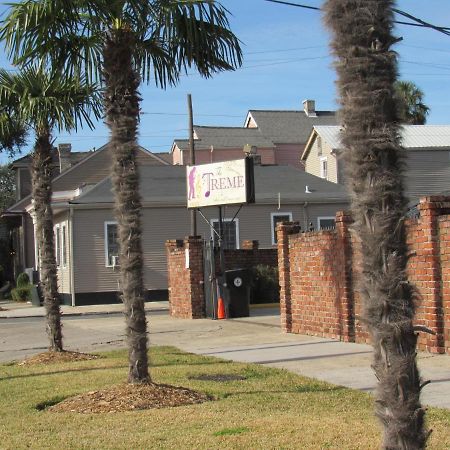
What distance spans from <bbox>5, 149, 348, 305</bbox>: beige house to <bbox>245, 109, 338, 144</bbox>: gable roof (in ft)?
78.2

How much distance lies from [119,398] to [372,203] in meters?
5.52

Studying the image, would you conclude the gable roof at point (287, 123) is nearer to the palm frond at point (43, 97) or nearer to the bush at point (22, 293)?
the bush at point (22, 293)

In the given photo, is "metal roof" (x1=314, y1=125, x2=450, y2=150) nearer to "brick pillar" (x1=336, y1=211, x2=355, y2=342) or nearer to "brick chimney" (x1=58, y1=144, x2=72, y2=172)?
"brick chimney" (x1=58, y1=144, x2=72, y2=172)

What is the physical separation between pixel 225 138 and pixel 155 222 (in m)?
26.7

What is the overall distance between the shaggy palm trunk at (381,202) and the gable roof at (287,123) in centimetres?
5281

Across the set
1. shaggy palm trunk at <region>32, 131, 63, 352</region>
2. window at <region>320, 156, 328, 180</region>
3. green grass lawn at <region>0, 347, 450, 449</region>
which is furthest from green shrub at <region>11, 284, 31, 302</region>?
green grass lawn at <region>0, 347, 450, 449</region>

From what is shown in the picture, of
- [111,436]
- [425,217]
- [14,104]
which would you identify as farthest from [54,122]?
[111,436]

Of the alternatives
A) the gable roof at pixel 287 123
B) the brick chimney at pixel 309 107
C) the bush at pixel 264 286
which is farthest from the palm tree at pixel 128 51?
the brick chimney at pixel 309 107

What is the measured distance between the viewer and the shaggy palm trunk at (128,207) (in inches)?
359

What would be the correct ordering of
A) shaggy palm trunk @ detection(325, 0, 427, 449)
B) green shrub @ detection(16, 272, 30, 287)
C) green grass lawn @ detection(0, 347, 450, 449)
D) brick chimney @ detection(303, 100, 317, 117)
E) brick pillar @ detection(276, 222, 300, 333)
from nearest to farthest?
shaggy palm trunk @ detection(325, 0, 427, 449), green grass lawn @ detection(0, 347, 450, 449), brick pillar @ detection(276, 222, 300, 333), green shrub @ detection(16, 272, 30, 287), brick chimney @ detection(303, 100, 317, 117)

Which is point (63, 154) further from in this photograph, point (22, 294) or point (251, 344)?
point (251, 344)

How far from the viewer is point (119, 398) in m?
8.72

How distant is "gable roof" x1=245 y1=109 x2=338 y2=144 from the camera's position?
57.1 m

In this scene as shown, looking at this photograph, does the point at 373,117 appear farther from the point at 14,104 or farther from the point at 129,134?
the point at 14,104
